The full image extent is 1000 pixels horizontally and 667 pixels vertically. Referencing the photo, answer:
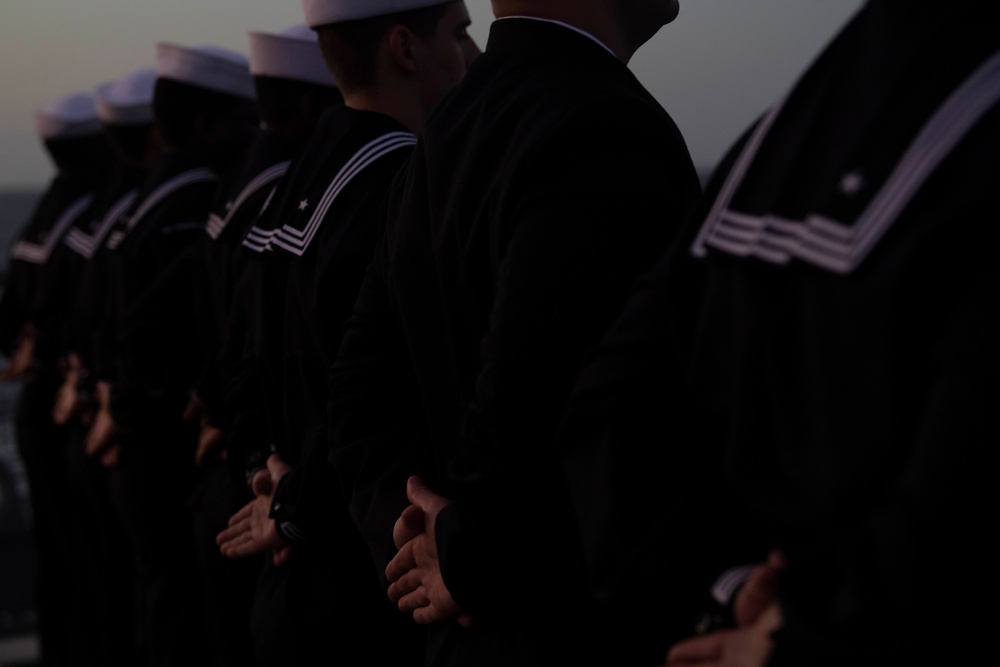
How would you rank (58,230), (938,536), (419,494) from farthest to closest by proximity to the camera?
(58,230), (419,494), (938,536)

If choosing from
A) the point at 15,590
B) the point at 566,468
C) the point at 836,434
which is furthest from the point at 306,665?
the point at 15,590

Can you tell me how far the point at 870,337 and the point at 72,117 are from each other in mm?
5374

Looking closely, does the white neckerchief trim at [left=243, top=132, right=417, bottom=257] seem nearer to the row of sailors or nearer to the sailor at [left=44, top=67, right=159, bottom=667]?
the row of sailors

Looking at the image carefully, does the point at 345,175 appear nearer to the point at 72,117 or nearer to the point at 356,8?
the point at 356,8

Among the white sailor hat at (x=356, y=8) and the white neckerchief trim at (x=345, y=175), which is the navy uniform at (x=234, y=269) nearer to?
the white neckerchief trim at (x=345, y=175)

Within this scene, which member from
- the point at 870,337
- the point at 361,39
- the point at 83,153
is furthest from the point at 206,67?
the point at 870,337

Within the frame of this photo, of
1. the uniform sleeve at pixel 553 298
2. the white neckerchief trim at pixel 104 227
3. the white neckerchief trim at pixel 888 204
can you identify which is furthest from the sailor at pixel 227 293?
the white neckerchief trim at pixel 888 204

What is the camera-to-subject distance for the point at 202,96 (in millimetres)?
4035

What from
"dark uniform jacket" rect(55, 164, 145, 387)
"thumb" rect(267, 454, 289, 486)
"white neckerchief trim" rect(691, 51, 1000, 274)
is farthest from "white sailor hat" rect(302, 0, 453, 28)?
"dark uniform jacket" rect(55, 164, 145, 387)

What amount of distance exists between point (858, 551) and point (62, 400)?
15.0 feet

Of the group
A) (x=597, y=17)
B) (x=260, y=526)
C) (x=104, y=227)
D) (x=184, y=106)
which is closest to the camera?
(x=597, y=17)

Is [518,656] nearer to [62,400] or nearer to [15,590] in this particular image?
[62,400]

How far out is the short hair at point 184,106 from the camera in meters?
4.03

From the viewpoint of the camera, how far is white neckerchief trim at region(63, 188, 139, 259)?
4.66 metres
